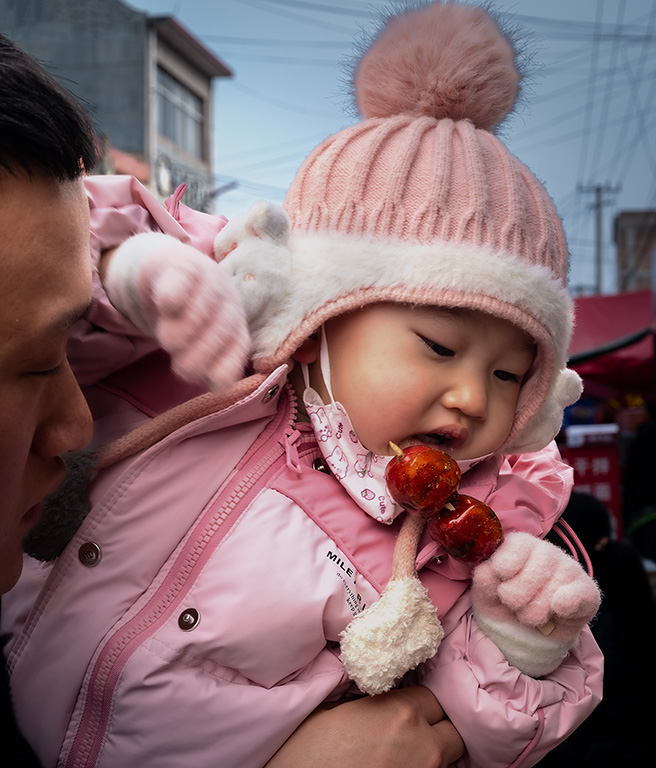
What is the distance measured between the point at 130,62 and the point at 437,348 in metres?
14.6

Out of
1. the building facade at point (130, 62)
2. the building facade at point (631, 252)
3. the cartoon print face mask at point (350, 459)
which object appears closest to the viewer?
the cartoon print face mask at point (350, 459)

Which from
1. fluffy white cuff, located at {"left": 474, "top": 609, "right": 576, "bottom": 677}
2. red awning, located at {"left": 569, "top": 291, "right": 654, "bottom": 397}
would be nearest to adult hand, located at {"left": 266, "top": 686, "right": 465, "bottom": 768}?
fluffy white cuff, located at {"left": 474, "top": 609, "right": 576, "bottom": 677}

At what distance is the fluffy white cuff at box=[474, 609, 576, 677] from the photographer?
4.15ft

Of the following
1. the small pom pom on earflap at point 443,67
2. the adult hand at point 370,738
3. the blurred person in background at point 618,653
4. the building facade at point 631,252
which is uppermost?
the small pom pom on earflap at point 443,67

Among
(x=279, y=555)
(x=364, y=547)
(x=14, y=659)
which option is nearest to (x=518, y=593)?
(x=364, y=547)

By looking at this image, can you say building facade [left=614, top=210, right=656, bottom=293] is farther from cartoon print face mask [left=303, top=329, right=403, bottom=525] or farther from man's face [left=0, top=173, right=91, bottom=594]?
man's face [left=0, top=173, right=91, bottom=594]

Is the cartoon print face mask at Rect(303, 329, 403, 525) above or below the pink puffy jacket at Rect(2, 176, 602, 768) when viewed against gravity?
above

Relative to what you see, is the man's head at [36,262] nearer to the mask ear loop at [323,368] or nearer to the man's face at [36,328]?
the man's face at [36,328]

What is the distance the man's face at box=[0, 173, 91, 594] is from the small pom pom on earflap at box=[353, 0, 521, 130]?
0.90 m

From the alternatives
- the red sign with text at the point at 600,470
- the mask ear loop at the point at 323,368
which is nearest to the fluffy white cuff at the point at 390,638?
the mask ear loop at the point at 323,368

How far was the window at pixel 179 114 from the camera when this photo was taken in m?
16.0

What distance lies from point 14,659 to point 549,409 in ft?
4.07

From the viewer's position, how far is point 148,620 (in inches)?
46.1

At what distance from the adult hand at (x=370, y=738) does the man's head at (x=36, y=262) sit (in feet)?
2.00
